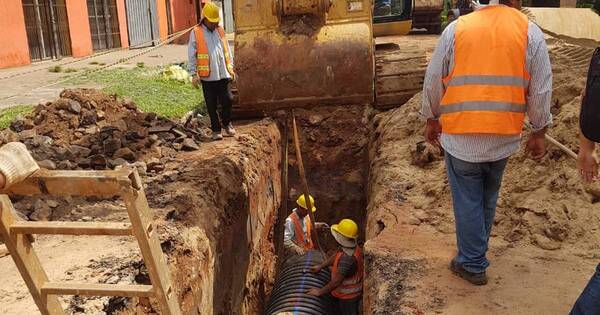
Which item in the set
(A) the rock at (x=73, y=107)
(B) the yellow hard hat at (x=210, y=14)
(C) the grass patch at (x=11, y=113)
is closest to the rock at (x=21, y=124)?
(C) the grass patch at (x=11, y=113)

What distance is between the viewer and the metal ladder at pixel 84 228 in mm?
2316

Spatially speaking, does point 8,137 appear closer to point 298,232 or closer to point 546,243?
point 298,232

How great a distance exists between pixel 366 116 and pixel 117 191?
6821 mm

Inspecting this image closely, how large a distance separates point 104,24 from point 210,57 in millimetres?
13488

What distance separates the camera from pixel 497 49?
3102 millimetres

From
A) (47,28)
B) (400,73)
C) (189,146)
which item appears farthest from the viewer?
(47,28)

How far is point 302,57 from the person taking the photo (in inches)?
207

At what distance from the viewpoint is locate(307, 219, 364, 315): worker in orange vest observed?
5781mm

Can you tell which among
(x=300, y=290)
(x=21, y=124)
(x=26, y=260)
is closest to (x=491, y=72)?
(x=26, y=260)

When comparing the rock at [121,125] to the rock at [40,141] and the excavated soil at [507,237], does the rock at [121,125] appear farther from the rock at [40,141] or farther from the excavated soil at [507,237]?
the excavated soil at [507,237]

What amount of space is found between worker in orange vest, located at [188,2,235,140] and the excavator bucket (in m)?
1.28

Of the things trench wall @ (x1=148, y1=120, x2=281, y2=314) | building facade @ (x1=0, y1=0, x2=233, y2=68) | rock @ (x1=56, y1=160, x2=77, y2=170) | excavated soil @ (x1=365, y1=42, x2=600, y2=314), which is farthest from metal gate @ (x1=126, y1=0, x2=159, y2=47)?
excavated soil @ (x1=365, y1=42, x2=600, y2=314)

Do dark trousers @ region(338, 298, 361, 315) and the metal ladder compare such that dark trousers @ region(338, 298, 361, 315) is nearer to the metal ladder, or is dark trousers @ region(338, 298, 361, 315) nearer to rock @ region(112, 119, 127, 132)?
the metal ladder

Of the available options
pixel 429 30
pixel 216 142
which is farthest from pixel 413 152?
pixel 429 30
